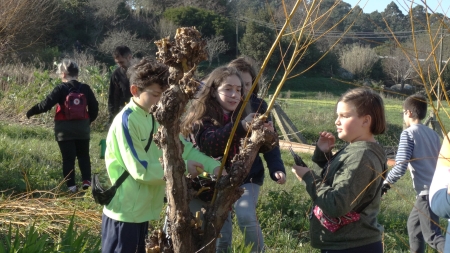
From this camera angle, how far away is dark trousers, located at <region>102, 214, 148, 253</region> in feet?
10.3

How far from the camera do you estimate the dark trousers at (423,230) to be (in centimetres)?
475

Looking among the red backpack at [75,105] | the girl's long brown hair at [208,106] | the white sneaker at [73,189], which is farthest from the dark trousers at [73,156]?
the girl's long brown hair at [208,106]

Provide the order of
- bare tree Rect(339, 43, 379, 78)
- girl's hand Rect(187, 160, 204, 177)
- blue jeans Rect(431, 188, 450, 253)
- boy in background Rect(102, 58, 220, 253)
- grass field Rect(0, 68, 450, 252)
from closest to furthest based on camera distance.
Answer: blue jeans Rect(431, 188, 450, 253)
girl's hand Rect(187, 160, 204, 177)
boy in background Rect(102, 58, 220, 253)
grass field Rect(0, 68, 450, 252)
bare tree Rect(339, 43, 379, 78)

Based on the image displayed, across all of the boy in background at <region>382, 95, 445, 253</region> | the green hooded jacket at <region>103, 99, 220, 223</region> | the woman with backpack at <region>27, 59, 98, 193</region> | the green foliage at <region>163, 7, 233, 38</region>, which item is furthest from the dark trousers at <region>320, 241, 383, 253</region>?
the green foliage at <region>163, 7, 233, 38</region>

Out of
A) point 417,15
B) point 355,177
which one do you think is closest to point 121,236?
point 355,177

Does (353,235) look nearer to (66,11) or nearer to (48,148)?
(48,148)

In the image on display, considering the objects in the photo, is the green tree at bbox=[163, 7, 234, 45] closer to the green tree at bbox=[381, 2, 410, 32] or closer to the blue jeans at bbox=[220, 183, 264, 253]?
the green tree at bbox=[381, 2, 410, 32]

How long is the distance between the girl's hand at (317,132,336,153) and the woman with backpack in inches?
156

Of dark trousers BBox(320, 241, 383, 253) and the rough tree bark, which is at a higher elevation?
the rough tree bark

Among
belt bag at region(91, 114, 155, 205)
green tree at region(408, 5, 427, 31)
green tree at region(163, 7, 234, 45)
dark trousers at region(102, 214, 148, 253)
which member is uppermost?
green tree at region(163, 7, 234, 45)

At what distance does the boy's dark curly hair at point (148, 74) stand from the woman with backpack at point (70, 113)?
3.62 metres

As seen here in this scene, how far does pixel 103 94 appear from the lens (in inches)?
551

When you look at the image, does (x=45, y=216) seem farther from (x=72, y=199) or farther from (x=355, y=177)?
(x=355, y=177)

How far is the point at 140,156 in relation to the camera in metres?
2.94
